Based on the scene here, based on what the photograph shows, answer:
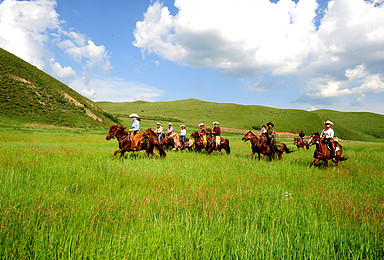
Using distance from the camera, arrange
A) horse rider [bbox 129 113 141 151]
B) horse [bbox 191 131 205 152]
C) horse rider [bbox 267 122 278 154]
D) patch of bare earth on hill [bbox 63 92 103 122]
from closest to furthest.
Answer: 1. horse rider [bbox 129 113 141 151]
2. horse rider [bbox 267 122 278 154]
3. horse [bbox 191 131 205 152]
4. patch of bare earth on hill [bbox 63 92 103 122]

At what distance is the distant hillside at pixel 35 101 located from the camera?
110ft

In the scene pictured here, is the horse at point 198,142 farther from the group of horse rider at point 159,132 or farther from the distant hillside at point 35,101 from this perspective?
the distant hillside at point 35,101

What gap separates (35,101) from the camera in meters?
38.3

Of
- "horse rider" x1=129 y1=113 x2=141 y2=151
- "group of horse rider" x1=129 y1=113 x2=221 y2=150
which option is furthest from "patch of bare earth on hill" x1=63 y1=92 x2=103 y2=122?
"horse rider" x1=129 y1=113 x2=141 y2=151

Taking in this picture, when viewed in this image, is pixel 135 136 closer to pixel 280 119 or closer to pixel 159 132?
pixel 159 132

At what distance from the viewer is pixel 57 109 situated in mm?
39750

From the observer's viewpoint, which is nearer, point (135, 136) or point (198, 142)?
point (135, 136)

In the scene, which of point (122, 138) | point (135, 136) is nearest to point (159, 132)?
point (135, 136)

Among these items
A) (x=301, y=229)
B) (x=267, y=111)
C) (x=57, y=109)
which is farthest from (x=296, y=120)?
(x=301, y=229)

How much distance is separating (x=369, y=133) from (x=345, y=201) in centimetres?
12358

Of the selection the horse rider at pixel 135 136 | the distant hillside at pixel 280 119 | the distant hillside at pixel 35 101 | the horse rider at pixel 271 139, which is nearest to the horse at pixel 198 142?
the horse rider at pixel 271 139

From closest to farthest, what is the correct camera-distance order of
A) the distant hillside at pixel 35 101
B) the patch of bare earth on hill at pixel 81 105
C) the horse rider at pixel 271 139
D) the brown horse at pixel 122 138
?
the brown horse at pixel 122 138, the horse rider at pixel 271 139, the distant hillside at pixel 35 101, the patch of bare earth on hill at pixel 81 105

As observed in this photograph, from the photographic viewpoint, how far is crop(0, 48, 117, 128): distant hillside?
33.6m

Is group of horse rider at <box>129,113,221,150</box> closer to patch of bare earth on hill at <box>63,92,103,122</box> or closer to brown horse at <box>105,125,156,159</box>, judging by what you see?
brown horse at <box>105,125,156,159</box>
